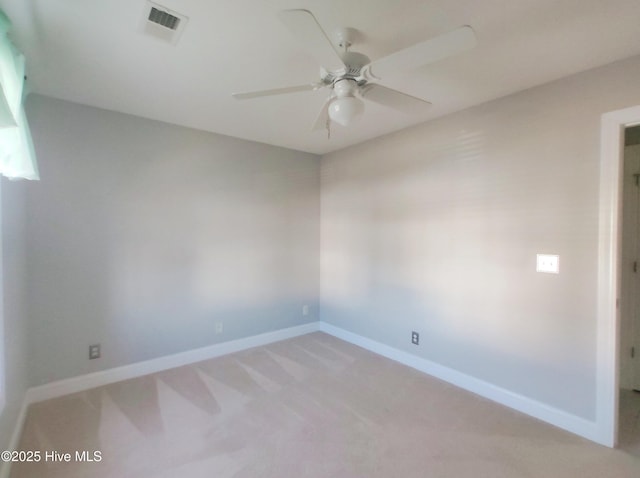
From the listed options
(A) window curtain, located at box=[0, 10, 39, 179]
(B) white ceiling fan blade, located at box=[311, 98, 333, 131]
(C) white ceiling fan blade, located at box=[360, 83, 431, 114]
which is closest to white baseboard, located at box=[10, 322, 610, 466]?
(A) window curtain, located at box=[0, 10, 39, 179]

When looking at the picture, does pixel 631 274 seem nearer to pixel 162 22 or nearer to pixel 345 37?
pixel 345 37

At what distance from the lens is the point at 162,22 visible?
60.5 inches

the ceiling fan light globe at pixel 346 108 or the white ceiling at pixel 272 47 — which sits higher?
the white ceiling at pixel 272 47

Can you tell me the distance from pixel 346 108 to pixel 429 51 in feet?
1.48

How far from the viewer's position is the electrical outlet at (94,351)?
2572 mm

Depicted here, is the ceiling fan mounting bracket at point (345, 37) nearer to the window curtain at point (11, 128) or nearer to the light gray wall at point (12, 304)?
the window curtain at point (11, 128)

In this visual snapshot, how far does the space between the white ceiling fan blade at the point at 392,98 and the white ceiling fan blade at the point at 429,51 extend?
0.14 metres

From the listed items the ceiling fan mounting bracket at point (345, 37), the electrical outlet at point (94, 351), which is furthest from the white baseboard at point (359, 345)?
the ceiling fan mounting bracket at point (345, 37)

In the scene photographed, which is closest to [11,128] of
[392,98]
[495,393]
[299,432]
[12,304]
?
[12,304]

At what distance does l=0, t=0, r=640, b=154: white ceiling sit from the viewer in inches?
56.6

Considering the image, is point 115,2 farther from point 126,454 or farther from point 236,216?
point 126,454

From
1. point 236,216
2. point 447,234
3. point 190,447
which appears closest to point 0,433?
point 190,447

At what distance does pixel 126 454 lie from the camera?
5.98ft

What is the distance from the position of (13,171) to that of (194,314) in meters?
2.00
